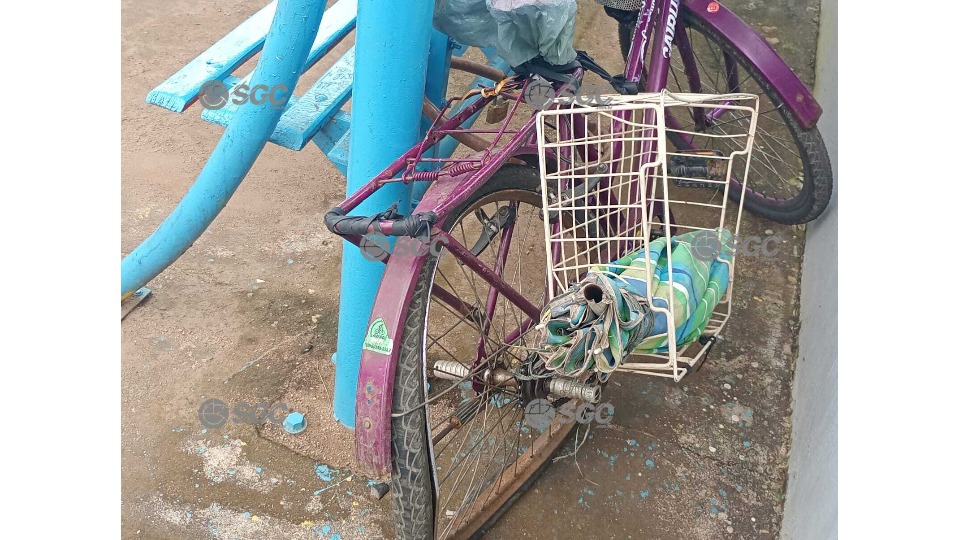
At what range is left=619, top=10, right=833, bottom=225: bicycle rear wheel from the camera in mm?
2947

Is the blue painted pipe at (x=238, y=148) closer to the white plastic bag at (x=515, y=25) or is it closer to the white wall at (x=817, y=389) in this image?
the white plastic bag at (x=515, y=25)

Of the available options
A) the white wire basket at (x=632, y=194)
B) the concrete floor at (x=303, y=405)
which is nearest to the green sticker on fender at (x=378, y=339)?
the white wire basket at (x=632, y=194)

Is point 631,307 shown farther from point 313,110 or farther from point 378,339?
point 313,110

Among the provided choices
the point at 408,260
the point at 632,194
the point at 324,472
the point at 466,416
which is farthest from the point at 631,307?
the point at 324,472

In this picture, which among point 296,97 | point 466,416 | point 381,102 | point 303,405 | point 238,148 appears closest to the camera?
point 381,102

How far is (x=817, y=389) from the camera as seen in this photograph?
2477 millimetres

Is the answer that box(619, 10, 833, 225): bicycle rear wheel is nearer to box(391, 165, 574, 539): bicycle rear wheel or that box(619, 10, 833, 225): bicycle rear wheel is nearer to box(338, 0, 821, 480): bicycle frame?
box(338, 0, 821, 480): bicycle frame

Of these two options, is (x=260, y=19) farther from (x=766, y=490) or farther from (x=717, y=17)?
(x=766, y=490)

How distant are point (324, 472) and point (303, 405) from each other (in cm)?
29

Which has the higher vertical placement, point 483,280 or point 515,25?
point 515,25

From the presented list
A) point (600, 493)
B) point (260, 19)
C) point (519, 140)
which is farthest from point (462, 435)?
point (260, 19)

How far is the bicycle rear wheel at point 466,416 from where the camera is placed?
178cm

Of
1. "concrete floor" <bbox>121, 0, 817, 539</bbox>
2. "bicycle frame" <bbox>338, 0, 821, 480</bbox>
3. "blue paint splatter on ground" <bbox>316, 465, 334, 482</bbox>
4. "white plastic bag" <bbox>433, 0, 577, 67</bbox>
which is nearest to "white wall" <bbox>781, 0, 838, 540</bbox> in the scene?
"concrete floor" <bbox>121, 0, 817, 539</bbox>

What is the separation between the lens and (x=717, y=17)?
9.37 feet
